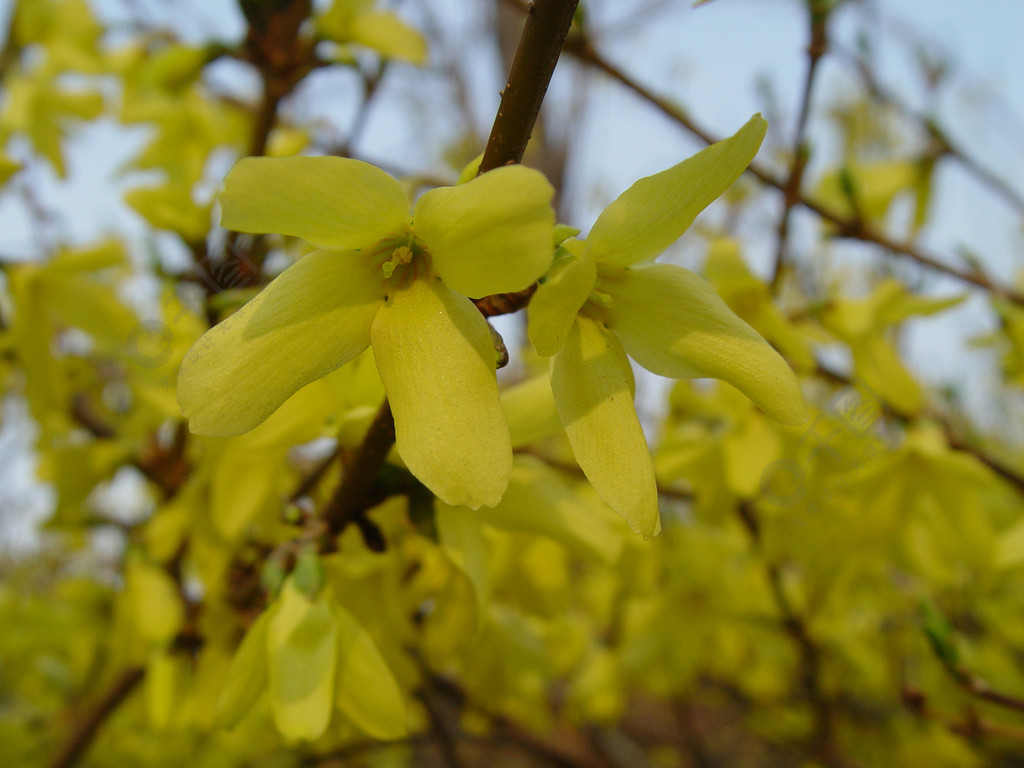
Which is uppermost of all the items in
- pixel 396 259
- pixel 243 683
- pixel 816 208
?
pixel 396 259

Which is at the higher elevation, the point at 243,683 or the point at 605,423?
the point at 605,423

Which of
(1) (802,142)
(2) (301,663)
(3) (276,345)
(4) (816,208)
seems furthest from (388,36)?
(2) (301,663)

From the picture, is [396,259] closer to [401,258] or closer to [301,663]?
[401,258]

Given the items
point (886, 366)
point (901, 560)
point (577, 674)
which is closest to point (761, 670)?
point (577, 674)

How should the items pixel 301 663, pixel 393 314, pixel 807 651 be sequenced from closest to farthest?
pixel 393 314, pixel 301 663, pixel 807 651

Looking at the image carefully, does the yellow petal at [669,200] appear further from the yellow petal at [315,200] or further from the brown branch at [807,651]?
the brown branch at [807,651]

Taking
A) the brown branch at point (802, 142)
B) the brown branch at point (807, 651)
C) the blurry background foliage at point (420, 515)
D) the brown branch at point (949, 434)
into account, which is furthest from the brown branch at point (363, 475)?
the brown branch at point (807, 651)

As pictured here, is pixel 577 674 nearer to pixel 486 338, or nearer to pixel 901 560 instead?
pixel 901 560
